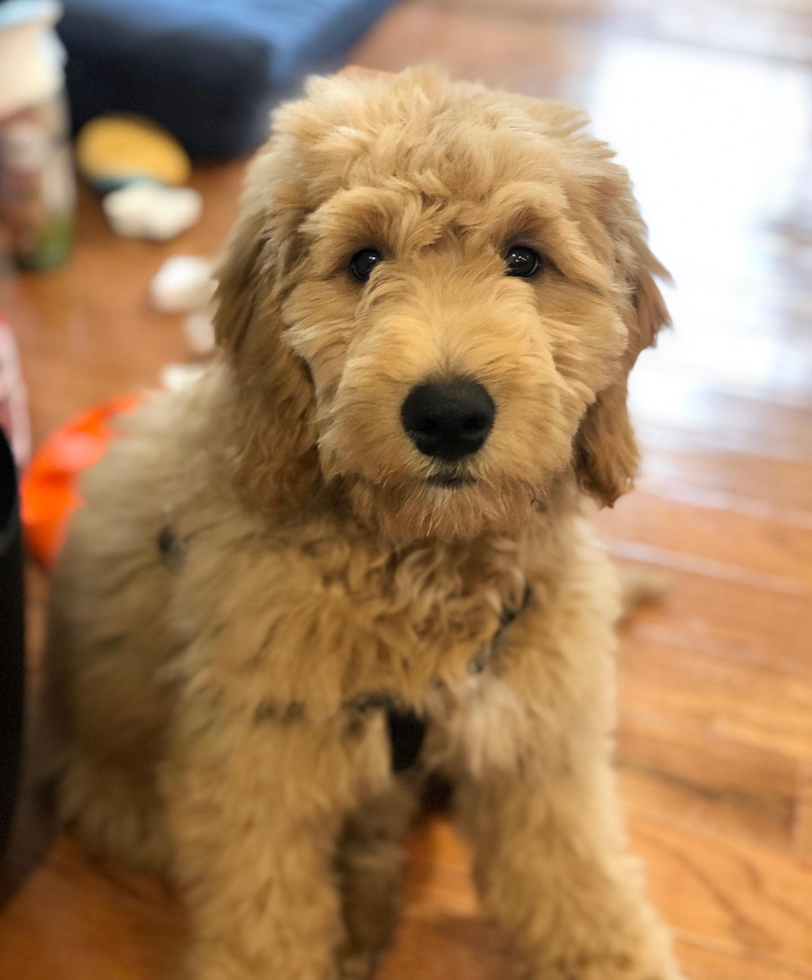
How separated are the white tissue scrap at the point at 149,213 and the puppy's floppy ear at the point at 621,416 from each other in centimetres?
204

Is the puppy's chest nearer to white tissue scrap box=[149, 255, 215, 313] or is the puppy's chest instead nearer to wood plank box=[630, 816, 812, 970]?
wood plank box=[630, 816, 812, 970]

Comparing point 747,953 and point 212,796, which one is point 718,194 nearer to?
point 747,953

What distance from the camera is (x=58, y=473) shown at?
2029 mm

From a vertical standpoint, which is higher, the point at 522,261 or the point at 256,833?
the point at 522,261

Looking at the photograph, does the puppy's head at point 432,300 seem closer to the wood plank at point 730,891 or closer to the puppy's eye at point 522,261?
the puppy's eye at point 522,261

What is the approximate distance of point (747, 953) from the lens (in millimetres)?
1456

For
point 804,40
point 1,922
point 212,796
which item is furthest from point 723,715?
point 804,40

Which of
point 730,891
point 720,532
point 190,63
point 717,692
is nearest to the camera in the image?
point 730,891

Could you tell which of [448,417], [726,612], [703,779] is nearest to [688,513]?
[726,612]

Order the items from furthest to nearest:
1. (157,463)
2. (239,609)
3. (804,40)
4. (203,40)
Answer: (804,40) < (203,40) < (157,463) < (239,609)

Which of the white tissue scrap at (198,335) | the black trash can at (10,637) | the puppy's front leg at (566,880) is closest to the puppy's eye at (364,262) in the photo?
the black trash can at (10,637)

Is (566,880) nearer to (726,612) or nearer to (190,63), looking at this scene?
(726,612)

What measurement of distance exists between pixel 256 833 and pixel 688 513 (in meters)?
1.26

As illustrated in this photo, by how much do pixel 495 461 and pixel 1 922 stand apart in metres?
1.04
